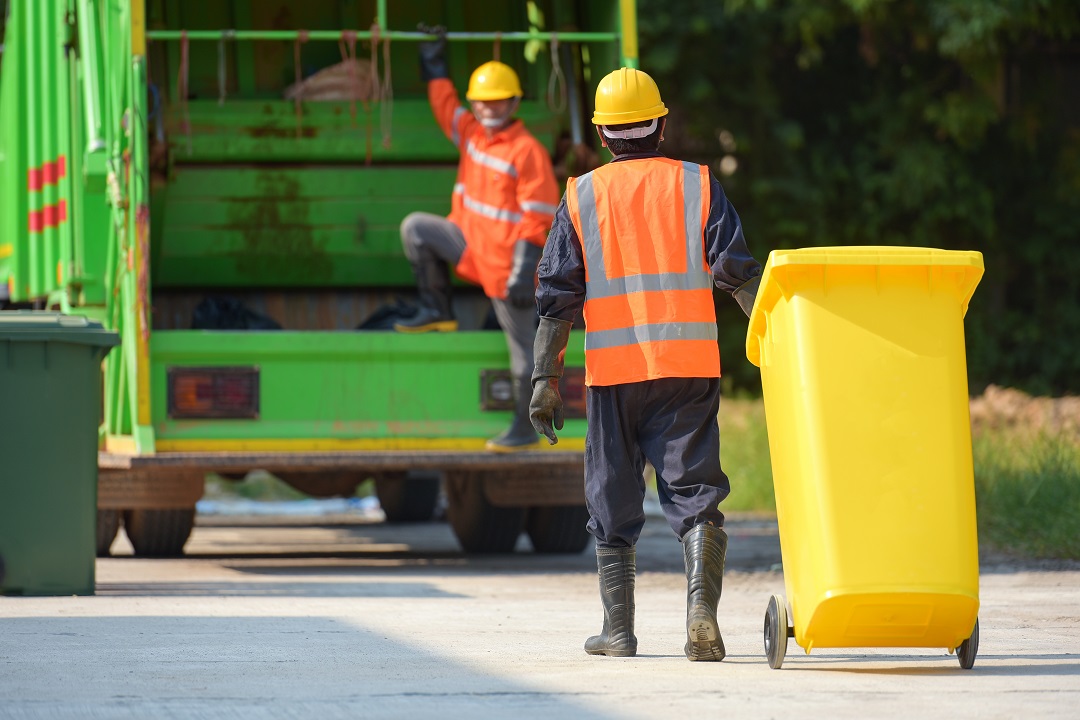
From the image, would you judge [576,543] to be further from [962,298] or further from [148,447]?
[962,298]

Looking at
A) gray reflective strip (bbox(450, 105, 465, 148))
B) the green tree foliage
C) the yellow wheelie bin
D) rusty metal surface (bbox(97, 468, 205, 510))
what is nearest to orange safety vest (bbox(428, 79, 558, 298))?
gray reflective strip (bbox(450, 105, 465, 148))

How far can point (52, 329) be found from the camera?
249 inches

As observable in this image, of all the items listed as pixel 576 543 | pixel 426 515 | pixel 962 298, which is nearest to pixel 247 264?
pixel 576 543

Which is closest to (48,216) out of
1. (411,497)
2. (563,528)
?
(563,528)

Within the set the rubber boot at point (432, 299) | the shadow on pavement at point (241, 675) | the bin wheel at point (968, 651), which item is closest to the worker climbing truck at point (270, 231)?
the rubber boot at point (432, 299)

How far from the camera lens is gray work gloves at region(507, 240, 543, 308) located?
746 centimetres

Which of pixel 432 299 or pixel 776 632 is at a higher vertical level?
pixel 432 299

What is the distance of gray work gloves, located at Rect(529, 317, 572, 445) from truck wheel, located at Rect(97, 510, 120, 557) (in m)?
3.93

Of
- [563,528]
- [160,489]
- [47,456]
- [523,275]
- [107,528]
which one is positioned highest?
[523,275]

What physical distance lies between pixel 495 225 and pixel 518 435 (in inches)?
Result: 33.3

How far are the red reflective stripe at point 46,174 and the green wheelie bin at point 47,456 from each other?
225 centimetres

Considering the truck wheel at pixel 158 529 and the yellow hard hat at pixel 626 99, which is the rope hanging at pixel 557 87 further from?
the yellow hard hat at pixel 626 99

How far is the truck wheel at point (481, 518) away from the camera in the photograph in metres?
8.83

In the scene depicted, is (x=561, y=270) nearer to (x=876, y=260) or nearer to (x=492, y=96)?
(x=876, y=260)
